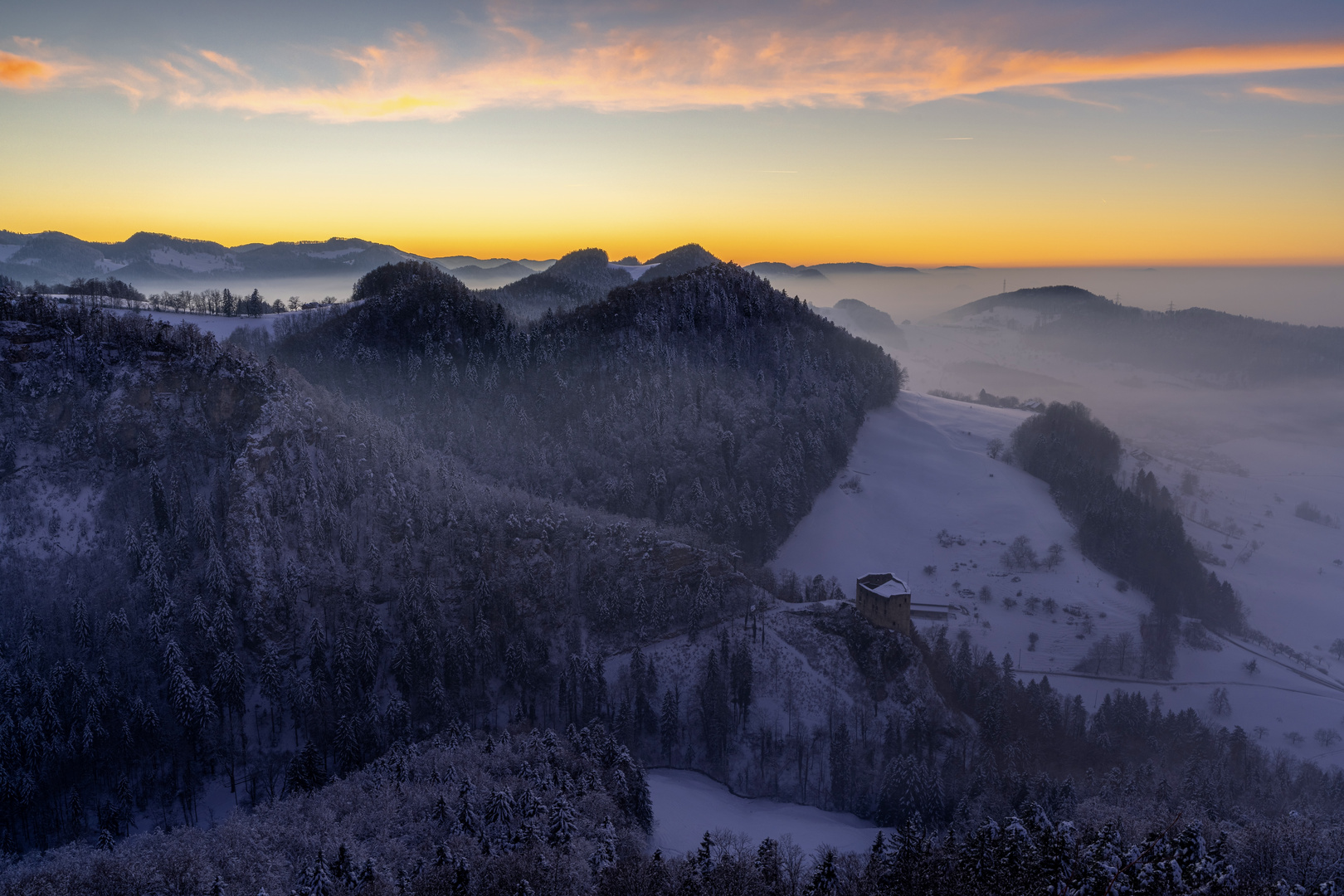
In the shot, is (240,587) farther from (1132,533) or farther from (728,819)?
(1132,533)

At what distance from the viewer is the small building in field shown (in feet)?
331

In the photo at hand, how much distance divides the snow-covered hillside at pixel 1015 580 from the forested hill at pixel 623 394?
33.5 ft

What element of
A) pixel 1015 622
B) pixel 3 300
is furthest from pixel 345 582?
pixel 1015 622

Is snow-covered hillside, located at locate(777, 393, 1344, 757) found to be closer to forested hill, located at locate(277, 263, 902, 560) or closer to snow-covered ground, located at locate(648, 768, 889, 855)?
forested hill, located at locate(277, 263, 902, 560)

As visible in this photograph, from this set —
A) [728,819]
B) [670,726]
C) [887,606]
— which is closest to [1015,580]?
[887,606]

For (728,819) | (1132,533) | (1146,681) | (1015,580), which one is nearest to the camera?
(728,819)

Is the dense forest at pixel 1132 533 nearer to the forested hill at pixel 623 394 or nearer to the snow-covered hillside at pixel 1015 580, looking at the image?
the snow-covered hillside at pixel 1015 580

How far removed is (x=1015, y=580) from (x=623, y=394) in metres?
91.0

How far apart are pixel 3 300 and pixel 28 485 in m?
32.8

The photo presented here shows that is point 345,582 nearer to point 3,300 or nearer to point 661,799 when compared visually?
point 661,799

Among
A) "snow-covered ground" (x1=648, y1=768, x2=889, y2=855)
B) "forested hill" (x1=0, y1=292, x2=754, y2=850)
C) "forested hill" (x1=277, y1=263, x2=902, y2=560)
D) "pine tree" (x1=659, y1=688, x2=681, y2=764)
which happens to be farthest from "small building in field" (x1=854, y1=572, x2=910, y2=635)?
"forested hill" (x1=277, y1=263, x2=902, y2=560)

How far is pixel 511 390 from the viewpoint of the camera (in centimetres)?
16800

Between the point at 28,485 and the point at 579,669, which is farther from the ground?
the point at 28,485

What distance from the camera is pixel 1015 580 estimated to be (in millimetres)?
141500
